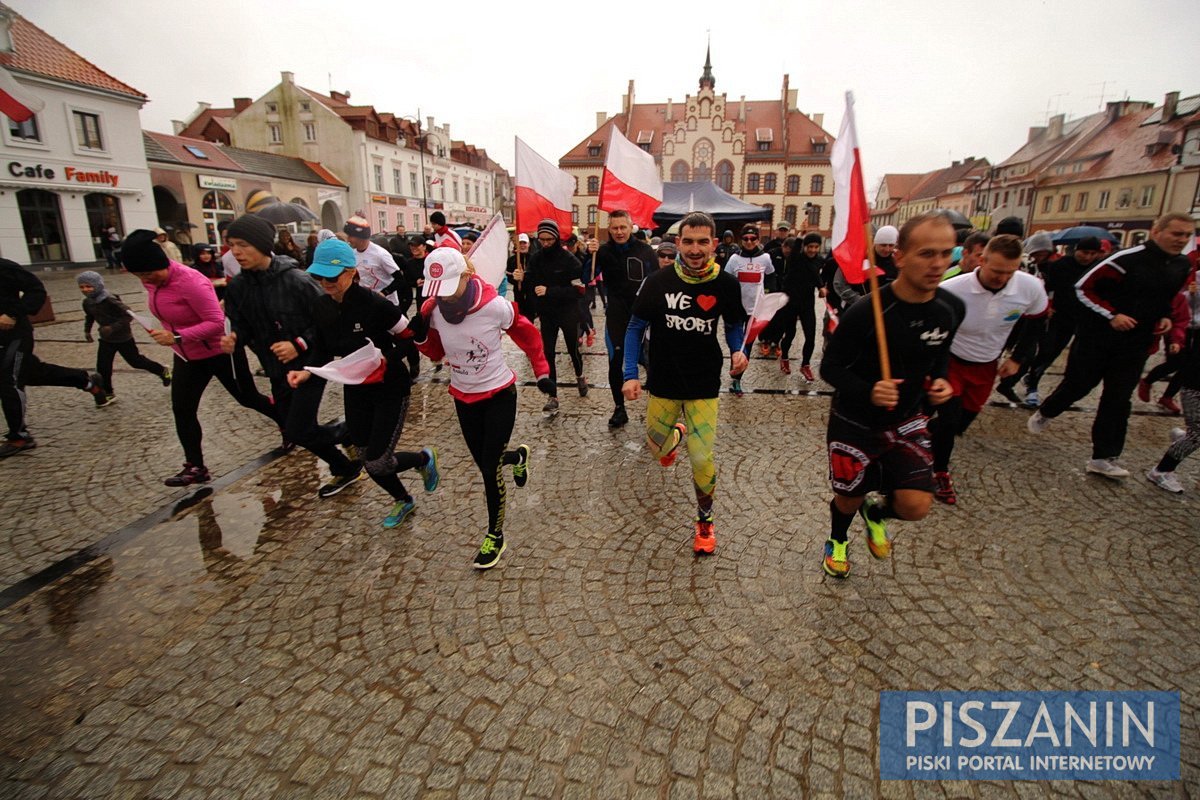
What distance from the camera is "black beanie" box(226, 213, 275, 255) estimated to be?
13.6 feet

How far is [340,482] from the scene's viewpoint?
4.84 metres

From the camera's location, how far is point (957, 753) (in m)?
2.35

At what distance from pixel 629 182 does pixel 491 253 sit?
4.35m

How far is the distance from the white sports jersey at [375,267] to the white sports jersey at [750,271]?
15.2 ft

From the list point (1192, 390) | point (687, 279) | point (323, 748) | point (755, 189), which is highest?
point (755, 189)

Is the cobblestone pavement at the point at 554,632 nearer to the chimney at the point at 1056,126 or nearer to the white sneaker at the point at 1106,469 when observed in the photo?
the white sneaker at the point at 1106,469

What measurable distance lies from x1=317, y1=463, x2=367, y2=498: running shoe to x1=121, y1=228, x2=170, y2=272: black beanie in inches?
81.9

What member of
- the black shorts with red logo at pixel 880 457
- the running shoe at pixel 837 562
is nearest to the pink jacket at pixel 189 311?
the black shorts with red logo at pixel 880 457

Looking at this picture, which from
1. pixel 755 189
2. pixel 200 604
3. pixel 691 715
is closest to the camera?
pixel 691 715

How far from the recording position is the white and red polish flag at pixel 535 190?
692 centimetres

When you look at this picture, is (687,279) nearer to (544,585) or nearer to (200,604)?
(544,585)

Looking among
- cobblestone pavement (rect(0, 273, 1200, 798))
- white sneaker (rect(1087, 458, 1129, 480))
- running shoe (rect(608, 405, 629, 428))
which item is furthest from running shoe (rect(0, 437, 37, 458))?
white sneaker (rect(1087, 458, 1129, 480))

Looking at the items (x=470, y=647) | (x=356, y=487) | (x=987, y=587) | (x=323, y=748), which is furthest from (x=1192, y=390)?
(x=356, y=487)

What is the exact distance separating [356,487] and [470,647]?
7.97 feet
